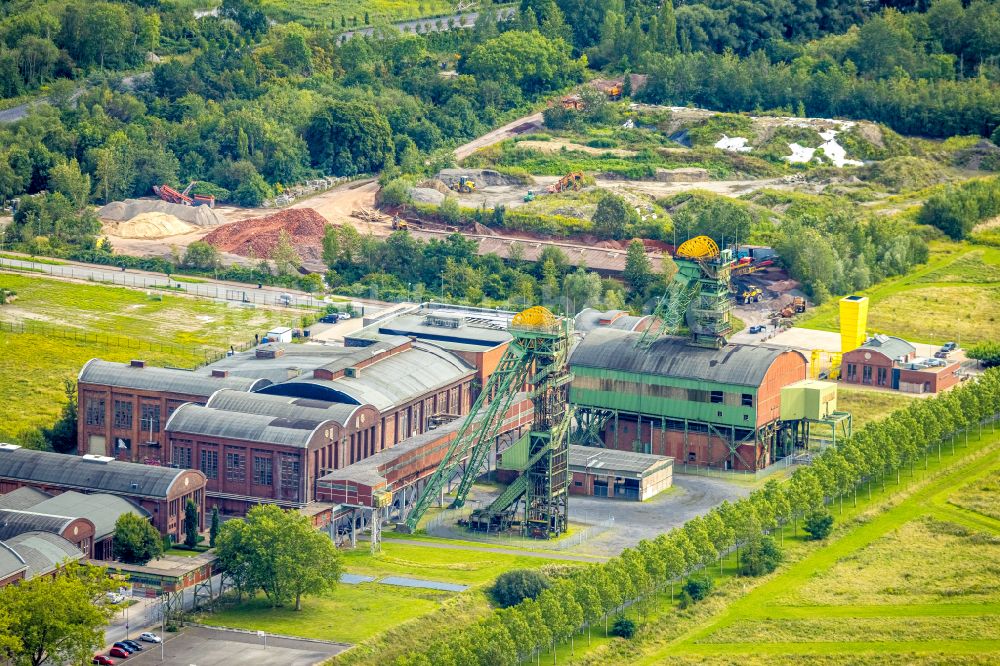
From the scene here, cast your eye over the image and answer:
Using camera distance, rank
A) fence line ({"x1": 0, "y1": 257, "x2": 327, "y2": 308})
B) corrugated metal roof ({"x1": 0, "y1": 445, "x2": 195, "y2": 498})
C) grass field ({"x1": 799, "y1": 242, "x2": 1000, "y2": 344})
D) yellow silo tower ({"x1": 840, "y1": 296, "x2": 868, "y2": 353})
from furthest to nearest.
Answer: fence line ({"x1": 0, "y1": 257, "x2": 327, "y2": 308}) < grass field ({"x1": 799, "y1": 242, "x2": 1000, "y2": 344}) < yellow silo tower ({"x1": 840, "y1": 296, "x2": 868, "y2": 353}) < corrugated metal roof ({"x1": 0, "y1": 445, "x2": 195, "y2": 498})

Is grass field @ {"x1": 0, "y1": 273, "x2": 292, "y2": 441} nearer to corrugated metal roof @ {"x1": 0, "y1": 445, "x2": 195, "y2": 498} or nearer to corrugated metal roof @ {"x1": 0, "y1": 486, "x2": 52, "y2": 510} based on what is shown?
corrugated metal roof @ {"x1": 0, "y1": 445, "x2": 195, "y2": 498}

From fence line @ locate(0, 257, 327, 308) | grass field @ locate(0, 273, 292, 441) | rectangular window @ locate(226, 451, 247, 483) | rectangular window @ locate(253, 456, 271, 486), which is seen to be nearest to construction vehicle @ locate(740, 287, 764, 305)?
fence line @ locate(0, 257, 327, 308)

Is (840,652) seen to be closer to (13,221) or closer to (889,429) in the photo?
(889,429)

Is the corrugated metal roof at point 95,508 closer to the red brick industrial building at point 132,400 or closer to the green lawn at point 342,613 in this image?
the green lawn at point 342,613

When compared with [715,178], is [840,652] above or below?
below

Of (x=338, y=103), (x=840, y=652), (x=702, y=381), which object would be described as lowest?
(x=840, y=652)

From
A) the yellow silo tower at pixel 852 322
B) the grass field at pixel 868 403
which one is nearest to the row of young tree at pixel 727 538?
the grass field at pixel 868 403

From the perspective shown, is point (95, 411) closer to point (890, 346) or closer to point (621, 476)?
point (621, 476)

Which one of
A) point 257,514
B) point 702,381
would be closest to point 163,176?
point 702,381
